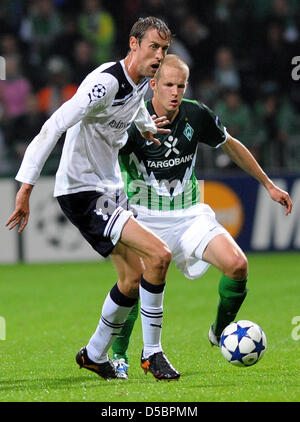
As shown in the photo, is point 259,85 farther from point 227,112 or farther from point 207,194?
point 207,194

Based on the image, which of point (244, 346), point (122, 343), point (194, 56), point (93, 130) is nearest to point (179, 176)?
point (93, 130)

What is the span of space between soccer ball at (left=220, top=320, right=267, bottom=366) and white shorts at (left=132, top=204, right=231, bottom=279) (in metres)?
0.70

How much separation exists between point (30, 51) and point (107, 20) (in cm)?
139


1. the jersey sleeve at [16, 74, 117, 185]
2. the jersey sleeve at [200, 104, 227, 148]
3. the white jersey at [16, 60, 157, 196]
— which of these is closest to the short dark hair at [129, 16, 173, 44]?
the white jersey at [16, 60, 157, 196]

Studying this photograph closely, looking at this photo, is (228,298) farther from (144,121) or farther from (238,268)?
(144,121)

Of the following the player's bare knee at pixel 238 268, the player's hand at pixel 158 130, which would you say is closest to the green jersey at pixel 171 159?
the player's hand at pixel 158 130

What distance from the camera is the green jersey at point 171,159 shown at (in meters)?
6.46

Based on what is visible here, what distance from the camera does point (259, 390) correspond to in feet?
16.3

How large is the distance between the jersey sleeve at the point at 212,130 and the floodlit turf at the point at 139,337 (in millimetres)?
1538

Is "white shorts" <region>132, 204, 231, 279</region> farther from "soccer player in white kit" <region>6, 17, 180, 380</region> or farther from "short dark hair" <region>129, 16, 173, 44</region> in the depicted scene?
"short dark hair" <region>129, 16, 173, 44</region>

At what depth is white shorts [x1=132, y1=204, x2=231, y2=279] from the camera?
620 cm

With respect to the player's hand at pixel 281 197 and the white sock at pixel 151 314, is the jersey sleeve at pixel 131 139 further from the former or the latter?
the white sock at pixel 151 314

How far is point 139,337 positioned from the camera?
7566 millimetres

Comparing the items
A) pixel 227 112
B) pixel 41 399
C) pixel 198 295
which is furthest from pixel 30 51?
pixel 41 399
